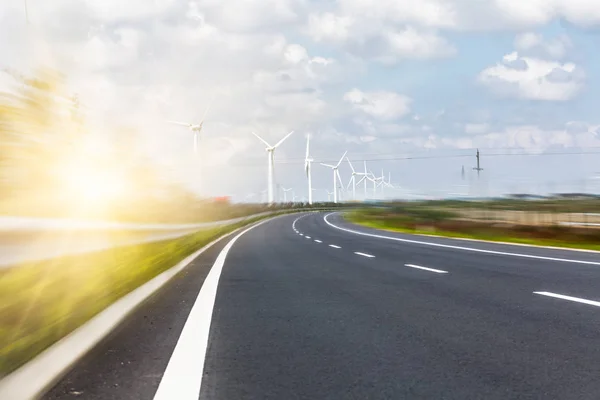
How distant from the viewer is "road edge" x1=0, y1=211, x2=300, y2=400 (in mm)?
5170

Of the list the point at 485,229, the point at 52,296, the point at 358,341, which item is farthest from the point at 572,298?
the point at 485,229

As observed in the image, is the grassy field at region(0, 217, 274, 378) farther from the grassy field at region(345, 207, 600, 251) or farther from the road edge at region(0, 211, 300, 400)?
the grassy field at region(345, 207, 600, 251)

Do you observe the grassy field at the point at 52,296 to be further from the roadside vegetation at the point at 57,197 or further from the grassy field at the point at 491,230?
the grassy field at the point at 491,230

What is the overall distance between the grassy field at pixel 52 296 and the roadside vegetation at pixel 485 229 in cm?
1821

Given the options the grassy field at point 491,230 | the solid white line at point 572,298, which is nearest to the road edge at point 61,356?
the solid white line at point 572,298

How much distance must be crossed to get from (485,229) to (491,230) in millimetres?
756

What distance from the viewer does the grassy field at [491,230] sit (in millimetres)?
27625

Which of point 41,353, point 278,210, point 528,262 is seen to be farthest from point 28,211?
point 278,210

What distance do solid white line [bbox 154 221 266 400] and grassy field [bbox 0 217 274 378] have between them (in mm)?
1092

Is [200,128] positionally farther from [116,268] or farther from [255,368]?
[255,368]

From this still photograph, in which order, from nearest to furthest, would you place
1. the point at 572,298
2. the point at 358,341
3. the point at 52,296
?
the point at 358,341 < the point at 52,296 < the point at 572,298

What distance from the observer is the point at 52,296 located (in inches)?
311

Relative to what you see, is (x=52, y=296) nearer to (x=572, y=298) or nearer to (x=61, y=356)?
(x=61, y=356)

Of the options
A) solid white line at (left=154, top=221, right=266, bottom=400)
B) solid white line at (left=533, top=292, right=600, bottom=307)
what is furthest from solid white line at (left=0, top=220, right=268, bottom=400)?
solid white line at (left=533, top=292, right=600, bottom=307)
